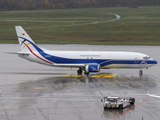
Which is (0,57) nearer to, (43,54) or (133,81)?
(43,54)

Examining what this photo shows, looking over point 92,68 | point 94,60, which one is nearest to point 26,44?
point 94,60

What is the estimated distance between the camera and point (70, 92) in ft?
133

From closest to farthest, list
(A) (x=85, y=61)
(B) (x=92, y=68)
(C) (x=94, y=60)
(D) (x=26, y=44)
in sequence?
(B) (x=92, y=68) < (C) (x=94, y=60) < (A) (x=85, y=61) < (D) (x=26, y=44)

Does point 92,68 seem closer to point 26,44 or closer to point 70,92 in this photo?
point 26,44

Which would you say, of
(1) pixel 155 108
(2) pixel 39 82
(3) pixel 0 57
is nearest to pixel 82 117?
(1) pixel 155 108

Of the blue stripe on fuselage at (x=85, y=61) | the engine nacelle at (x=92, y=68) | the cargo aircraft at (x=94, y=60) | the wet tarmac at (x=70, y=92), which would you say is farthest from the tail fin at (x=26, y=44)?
the engine nacelle at (x=92, y=68)

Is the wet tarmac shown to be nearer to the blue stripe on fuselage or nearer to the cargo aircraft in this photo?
the cargo aircraft

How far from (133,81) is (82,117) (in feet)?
66.3

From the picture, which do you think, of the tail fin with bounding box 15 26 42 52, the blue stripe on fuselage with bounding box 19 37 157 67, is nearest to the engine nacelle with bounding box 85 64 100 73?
the blue stripe on fuselage with bounding box 19 37 157 67

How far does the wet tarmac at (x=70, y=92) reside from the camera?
102 feet

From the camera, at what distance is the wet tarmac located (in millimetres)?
31062

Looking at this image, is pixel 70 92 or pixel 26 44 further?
pixel 26 44

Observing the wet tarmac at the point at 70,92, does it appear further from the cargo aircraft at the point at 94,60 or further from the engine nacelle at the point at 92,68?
the cargo aircraft at the point at 94,60

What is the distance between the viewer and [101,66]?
180 ft
